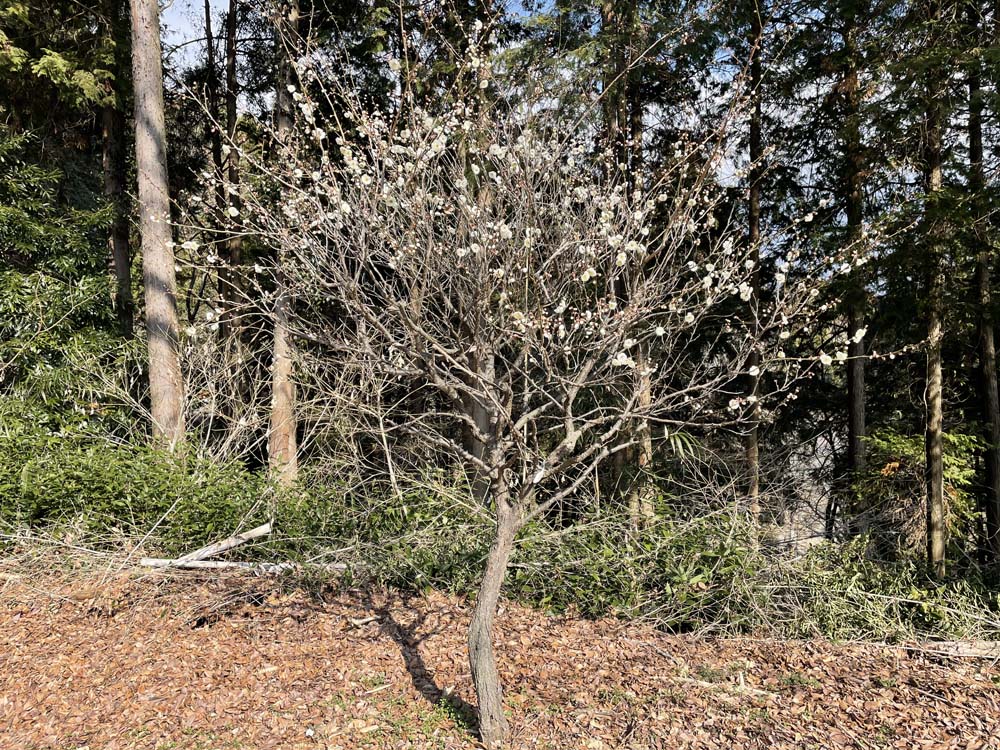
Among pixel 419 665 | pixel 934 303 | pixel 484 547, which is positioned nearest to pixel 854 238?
pixel 934 303

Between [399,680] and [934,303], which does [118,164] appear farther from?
[934,303]

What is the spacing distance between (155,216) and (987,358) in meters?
8.40

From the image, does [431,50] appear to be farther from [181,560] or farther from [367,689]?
[367,689]

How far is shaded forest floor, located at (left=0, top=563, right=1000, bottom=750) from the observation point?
3318 millimetres

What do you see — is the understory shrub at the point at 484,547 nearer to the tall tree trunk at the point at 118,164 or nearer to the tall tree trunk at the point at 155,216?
the tall tree trunk at the point at 155,216

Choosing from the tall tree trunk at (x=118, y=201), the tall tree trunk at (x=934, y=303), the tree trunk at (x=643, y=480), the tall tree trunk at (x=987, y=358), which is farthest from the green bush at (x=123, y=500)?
the tall tree trunk at (x=987, y=358)

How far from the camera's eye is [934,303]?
5758mm

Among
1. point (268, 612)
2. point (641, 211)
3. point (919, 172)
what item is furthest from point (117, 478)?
point (919, 172)

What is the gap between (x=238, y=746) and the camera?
3.22 m

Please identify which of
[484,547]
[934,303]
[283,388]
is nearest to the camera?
[484,547]

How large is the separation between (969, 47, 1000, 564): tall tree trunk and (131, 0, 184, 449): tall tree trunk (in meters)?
7.21

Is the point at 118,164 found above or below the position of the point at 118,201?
above

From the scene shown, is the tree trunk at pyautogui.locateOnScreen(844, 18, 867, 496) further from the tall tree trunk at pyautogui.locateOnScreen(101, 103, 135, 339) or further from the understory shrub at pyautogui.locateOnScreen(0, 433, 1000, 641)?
the tall tree trunk at pyautogui.locateOnScreen(101, 103, 135, 339)

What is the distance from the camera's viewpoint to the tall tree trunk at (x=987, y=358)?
5.68 m
